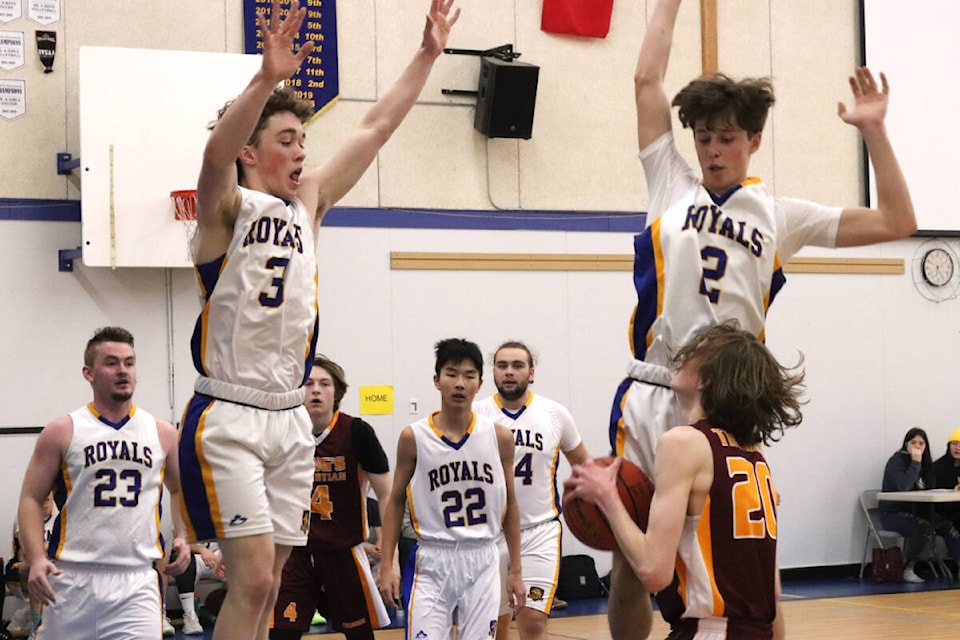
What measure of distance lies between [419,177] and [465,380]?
5.80 m

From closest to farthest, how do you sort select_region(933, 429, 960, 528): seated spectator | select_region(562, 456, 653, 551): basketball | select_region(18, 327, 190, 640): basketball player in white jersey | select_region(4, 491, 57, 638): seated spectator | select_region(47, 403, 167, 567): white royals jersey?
select_region(562, 456, 653, 551): basketball
select_region(18, 327, 190, 640): basketball player in white jersey
select_region(47, 403, 167, 567): white royals jersey
select_region(4, 491, 57, 638): seated spectator
select_region(933, 429, 960, 528): seated spectator

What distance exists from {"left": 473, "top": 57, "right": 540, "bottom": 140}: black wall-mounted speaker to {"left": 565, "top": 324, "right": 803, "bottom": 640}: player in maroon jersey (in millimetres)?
9189

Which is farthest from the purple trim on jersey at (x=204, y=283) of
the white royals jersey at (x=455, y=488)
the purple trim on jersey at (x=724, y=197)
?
the white royals jersey at (x=455, y=488)

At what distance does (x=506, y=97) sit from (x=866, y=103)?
27.3ft

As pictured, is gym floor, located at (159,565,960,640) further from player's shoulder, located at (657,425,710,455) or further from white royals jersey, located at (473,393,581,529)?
player's shoulder, located at (657,425,710,455)

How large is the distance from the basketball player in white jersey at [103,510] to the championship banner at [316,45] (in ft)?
19.9

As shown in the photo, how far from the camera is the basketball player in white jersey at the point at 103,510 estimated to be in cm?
643

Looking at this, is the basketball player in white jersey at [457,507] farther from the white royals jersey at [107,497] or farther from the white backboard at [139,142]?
the white backboard at [139,142]

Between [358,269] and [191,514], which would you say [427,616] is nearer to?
[191,514]

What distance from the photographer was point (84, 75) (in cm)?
1104

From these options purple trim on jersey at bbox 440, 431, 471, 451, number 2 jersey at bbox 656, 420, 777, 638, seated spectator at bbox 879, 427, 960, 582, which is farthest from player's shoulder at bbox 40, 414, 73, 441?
seated spectator at bbox 879, 427, 960, 582

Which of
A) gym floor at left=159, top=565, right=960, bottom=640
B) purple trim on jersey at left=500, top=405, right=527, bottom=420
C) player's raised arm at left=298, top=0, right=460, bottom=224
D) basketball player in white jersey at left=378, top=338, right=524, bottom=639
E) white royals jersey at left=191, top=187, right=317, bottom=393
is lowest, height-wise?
gym floor at left=159, top=565, right=960, bottom=640

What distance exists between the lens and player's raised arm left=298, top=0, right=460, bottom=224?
5016mm

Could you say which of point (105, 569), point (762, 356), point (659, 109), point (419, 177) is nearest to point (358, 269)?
point (419, 177)
